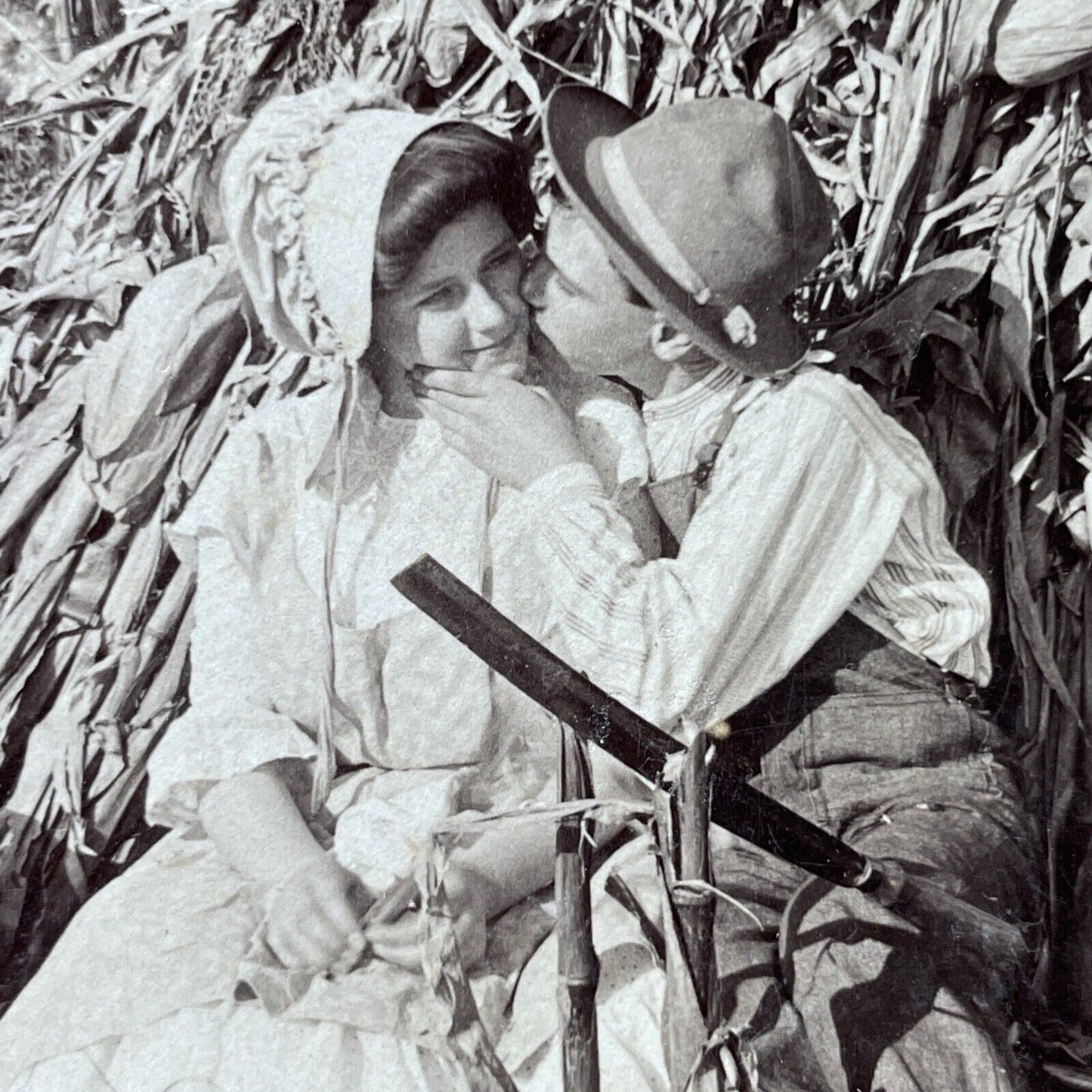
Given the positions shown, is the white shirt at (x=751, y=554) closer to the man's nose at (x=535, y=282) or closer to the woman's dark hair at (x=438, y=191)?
the man's nose at (x=535, y=282)

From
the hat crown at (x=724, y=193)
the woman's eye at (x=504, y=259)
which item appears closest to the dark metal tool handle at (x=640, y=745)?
the woman's eye at (x=504, y=259)

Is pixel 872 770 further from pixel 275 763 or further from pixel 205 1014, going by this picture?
pixel 205 1014

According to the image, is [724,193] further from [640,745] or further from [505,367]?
[640,745]

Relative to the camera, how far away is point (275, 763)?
1677mm

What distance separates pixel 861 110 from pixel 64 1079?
162 cm

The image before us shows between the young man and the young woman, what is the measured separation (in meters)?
Result: 0.07

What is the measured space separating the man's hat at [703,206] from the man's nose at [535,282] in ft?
0.28

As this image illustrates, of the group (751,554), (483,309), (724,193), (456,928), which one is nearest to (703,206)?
(724,193)

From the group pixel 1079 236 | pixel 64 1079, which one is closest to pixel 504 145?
pixel 1079 236

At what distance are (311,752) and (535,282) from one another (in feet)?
A: 2.23

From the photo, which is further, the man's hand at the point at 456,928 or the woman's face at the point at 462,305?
the woman's face at the point at 462,305


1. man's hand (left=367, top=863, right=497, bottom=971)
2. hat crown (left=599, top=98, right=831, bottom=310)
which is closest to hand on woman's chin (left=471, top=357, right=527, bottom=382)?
hat crown (left=599, top=98, right=831, bottom=310)

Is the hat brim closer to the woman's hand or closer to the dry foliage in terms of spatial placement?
the dry foliage

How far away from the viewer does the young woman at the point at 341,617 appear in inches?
63.1
